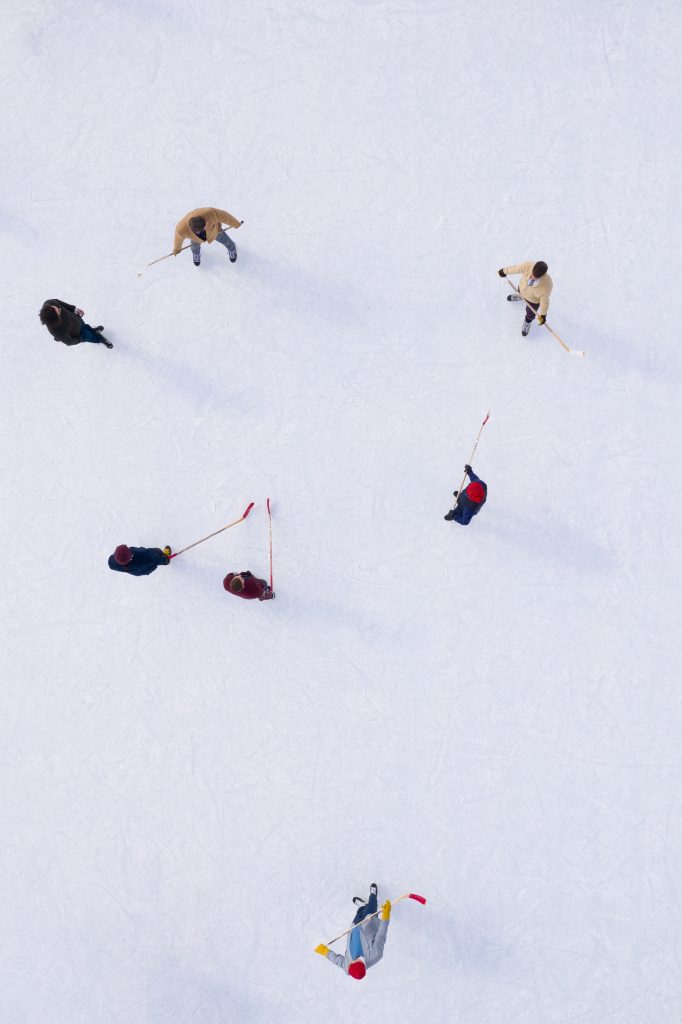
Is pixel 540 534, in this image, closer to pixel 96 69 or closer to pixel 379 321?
pixel 379 321

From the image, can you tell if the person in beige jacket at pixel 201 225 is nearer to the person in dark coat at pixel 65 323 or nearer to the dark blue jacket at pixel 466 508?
the person in dark coat at pixel 65 323

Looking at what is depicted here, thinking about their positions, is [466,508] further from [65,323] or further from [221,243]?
[65,323]

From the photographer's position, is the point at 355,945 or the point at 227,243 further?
the point at 227,243

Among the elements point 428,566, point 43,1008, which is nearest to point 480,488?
point 428,566

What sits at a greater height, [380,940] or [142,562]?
[142,562]

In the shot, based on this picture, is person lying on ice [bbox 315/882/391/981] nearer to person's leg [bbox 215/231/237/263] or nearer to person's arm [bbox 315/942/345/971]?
person's arm [bbox 315/942/345/971]

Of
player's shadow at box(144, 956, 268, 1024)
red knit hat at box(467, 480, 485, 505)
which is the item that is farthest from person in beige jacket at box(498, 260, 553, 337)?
player's shadow at box(144, 956, 268, 1024)

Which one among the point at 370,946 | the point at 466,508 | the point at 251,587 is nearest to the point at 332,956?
the point at 370,946
